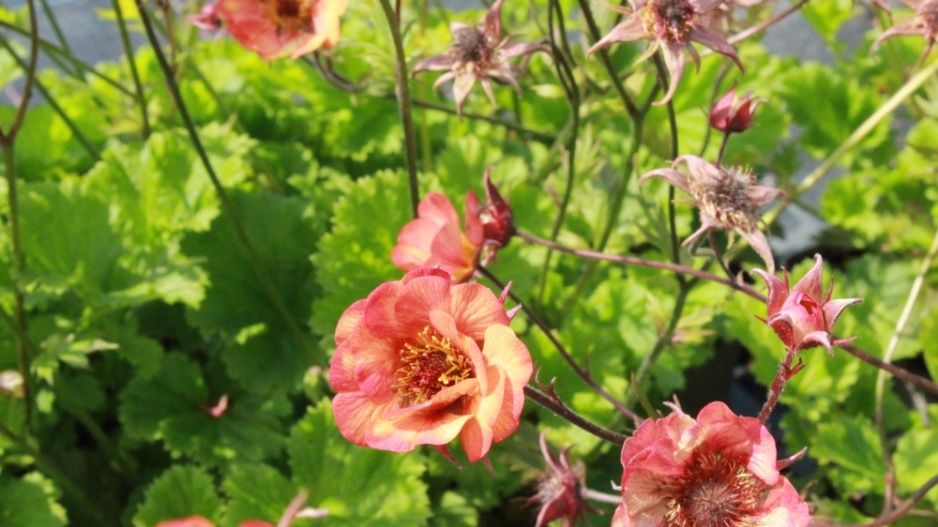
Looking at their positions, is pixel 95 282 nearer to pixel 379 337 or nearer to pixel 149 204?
pixel 149 204

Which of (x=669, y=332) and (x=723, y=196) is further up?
(x=723, y=196)

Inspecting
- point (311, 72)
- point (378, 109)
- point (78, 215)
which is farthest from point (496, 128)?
point (78, 215)

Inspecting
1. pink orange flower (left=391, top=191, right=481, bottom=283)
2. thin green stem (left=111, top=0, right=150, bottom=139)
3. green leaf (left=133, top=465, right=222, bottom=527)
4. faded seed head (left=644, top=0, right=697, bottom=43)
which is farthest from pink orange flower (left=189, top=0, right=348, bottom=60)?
green leaf (left=133, top=465, right=222, bottom=527)

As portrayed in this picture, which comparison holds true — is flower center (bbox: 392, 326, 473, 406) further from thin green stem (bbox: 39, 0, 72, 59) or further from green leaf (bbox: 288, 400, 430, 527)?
thin green stem (bbox: 39, 0, 72, 59)

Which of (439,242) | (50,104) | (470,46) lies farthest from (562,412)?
(50,104)

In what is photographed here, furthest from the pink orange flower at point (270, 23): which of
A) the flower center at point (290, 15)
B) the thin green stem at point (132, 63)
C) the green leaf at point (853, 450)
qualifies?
the green leaf at point (853, 450)

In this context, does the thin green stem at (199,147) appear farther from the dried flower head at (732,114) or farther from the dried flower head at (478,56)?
the dried flower head at (732,114)

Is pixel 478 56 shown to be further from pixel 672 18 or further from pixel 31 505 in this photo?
pixel 31 505
